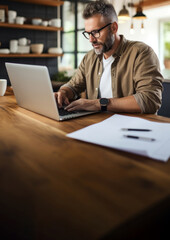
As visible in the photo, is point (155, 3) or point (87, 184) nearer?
point (87, 184)

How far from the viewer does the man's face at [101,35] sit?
1611 millimetres

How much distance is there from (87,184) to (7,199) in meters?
0.17

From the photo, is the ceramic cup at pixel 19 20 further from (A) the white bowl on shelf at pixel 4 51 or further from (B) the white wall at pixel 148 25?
(B) the white wall at pixel 148 25

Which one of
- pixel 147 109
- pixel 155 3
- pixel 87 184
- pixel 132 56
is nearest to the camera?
pixel 87 184

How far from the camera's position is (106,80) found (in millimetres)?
1798

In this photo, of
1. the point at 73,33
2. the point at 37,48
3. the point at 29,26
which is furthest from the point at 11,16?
the point at 73,33

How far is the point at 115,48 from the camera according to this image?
5.86 feet

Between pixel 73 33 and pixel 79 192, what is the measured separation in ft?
16.3

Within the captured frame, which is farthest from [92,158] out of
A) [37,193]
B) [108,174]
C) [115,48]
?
[115,48]

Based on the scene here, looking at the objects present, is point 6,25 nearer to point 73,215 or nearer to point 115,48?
point 115,48

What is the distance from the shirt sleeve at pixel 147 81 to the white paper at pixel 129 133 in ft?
1.06

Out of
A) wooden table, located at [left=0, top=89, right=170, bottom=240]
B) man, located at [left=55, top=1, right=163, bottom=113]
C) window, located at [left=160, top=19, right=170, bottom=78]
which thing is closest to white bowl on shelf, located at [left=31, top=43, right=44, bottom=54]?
man, located at [left=55, top=1, right=163, bottom=113]

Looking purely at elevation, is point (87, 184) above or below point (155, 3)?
below

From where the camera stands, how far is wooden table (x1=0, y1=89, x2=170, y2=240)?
43 centimetres
